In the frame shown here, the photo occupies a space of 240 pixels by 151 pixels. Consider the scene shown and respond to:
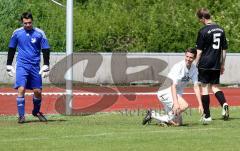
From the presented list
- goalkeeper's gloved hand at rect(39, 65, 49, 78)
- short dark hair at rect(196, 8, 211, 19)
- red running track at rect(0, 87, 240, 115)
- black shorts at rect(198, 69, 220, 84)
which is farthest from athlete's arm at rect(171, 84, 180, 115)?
red running track at rect(0, 87, 240, 115)

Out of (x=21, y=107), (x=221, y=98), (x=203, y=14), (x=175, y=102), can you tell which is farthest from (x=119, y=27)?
(x=175, y=102)

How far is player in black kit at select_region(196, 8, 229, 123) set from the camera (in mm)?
15422

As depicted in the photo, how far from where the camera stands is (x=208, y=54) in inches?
615

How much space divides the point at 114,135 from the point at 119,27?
2544 cm

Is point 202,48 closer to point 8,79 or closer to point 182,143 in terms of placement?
point 182,143

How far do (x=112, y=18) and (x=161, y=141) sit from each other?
26.8m

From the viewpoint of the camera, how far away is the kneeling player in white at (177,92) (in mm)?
14414

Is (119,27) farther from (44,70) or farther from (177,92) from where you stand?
(177,92)

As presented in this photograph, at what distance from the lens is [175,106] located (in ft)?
47.1

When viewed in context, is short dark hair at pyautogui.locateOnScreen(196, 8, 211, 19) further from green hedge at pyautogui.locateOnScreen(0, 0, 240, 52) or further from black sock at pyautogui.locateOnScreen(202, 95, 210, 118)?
green hedge at pyautogui.locateOnScreen(0, 0, 240, 52)

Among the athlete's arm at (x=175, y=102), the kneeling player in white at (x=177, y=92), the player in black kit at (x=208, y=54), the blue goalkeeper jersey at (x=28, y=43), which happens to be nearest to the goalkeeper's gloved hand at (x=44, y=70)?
the blue goalkeeper jersey at (x=28, y=43)

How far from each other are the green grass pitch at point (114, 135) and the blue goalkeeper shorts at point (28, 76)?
0.72m

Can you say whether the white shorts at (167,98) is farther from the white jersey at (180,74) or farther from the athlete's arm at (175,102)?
the athlete's arm at (175,102)

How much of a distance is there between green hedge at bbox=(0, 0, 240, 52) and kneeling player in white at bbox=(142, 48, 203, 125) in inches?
827
